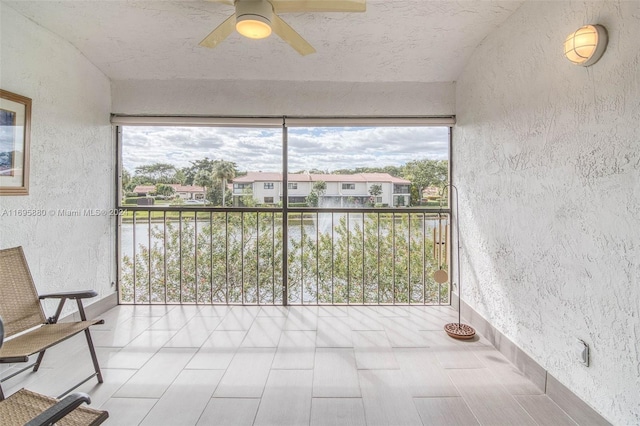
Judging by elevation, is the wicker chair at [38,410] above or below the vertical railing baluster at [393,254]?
below

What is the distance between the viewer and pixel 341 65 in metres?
2.84

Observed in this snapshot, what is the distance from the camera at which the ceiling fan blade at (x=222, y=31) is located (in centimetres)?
182

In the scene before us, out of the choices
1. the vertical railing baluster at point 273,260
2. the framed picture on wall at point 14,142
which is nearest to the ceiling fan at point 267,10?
the framed picture on wall at point 14,142

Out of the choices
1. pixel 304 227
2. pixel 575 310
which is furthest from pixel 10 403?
pixel 575 310

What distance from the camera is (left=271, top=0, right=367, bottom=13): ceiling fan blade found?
1705 millimetres

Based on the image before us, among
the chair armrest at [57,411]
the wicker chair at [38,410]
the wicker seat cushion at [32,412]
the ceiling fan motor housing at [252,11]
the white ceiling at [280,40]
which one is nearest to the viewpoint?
the chair armrest at [57,411]

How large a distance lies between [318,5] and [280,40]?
0.86 m

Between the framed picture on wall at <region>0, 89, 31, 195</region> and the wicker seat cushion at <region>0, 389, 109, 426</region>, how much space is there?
1.47 m

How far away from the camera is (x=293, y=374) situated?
79.9 inches

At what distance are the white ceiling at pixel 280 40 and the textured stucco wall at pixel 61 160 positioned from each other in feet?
0.69

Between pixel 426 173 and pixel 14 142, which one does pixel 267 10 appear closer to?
pixel 14 142

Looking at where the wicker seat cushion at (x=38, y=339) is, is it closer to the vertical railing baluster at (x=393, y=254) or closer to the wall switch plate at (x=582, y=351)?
the vertical railing baluster at (x=393, y=254)

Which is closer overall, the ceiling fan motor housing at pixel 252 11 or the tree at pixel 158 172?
the ceiling fan motor housing at pixel 252 11

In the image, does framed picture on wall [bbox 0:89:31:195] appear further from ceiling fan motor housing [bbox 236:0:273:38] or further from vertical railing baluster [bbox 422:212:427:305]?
vertical railing baluster [bbox 422:212:427:305]
